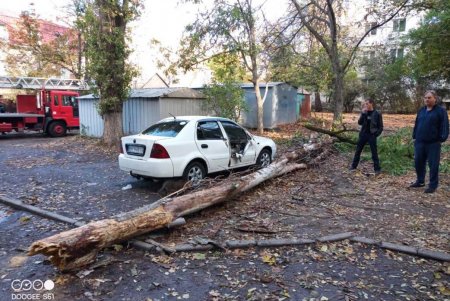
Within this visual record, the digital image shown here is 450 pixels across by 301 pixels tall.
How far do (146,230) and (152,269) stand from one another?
72 cm

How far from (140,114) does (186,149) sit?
10055mm

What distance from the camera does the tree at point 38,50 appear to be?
24406 mm

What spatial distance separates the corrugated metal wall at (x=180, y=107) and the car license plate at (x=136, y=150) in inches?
334

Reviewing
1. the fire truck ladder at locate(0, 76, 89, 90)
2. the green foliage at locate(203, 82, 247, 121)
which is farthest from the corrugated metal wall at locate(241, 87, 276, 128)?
the fire truck ladder at locate(0, 76, 89, 90)

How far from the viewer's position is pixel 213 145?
7.55m

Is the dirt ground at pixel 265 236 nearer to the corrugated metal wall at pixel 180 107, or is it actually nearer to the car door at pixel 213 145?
the car door at pixel 213 145

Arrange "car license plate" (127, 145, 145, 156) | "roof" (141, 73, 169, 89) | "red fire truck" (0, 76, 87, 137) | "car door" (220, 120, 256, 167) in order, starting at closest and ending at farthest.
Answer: "car license plate" (127, 145, 145, 156)
"car door" (220, 120, 256, 167)
"red fire truck" (0, 76, 87, 137)
"roof" (141, 73, 169, 89)

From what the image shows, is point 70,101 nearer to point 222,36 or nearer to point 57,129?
point 57,129

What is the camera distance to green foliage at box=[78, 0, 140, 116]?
12430 mm

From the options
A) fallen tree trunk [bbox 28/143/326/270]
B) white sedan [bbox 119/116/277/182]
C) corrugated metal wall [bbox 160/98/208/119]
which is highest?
corrugated metal wall [bbox 160/98/208/119]

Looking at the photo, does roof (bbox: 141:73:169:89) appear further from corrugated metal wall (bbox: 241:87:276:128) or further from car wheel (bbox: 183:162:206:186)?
car wheel (bbox: 183:162:206:186)

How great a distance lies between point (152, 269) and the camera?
3967mm

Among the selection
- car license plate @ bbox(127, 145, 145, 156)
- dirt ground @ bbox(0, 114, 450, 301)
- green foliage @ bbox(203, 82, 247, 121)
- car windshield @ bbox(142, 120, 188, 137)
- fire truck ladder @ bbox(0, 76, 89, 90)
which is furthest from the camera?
fire truck ladder @ bbox(0, 76, 89, 90)

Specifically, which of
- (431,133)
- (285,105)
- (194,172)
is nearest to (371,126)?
(431,133)
